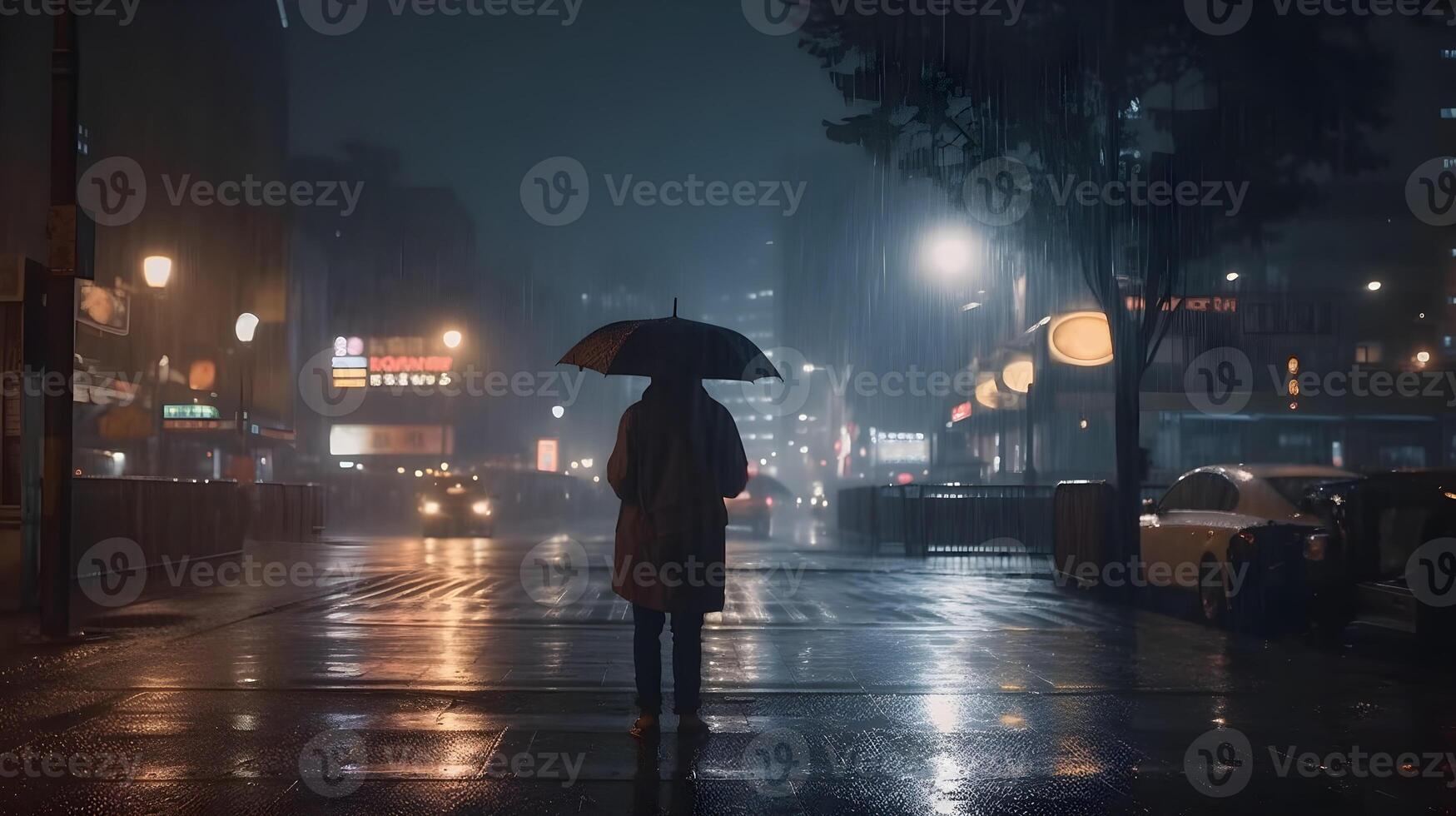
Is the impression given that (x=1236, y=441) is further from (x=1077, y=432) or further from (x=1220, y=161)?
(x=1220, y=161)

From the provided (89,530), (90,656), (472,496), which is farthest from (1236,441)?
(90,656)

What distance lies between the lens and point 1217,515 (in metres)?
13.5

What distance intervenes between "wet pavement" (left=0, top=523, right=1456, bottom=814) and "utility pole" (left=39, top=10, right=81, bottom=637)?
0.48 metres

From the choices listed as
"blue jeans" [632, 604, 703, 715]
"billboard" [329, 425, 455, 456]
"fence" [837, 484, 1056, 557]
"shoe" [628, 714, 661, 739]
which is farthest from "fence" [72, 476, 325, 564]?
"billboard" [329, 425, 455, 456]

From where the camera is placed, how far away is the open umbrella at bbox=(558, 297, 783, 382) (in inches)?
269

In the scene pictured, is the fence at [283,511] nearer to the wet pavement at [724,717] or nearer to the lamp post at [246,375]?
the lamp post at [246,375]

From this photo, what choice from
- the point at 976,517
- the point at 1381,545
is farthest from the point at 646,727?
the point at 976,517

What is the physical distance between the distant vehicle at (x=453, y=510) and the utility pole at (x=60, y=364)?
Answer: 28663 mm

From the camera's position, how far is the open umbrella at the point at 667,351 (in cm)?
682

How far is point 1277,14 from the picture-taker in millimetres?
16641

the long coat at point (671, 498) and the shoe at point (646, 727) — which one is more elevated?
the long coat at point (671, 498)

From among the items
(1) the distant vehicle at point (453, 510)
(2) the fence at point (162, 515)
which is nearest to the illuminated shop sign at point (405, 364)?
(1) the distant vehicle at point (453, 510)

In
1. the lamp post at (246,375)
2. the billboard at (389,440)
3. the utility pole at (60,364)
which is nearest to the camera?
the utility pole at (60,364)

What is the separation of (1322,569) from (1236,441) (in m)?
37.6
